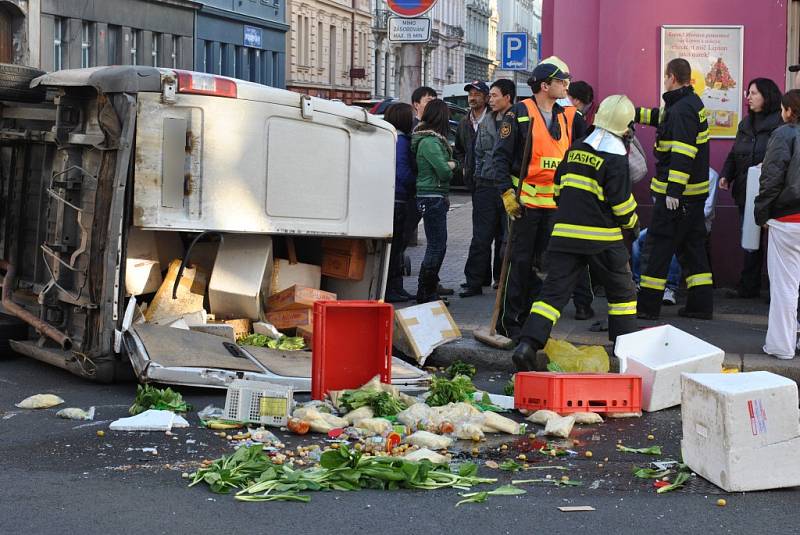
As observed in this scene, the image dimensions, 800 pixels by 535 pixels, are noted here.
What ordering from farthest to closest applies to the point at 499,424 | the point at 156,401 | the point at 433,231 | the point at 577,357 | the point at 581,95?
the point at 433,231, the point at 581,95, the point at 577,357, the point at 156,401, the point at 499,424

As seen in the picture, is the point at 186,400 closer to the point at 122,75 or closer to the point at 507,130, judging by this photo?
the point at 122,75

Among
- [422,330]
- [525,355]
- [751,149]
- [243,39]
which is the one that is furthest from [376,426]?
[243,39]

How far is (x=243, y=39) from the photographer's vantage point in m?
52.3

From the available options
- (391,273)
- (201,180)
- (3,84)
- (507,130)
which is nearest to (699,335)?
(507,130)

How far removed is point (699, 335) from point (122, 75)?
4342 mm

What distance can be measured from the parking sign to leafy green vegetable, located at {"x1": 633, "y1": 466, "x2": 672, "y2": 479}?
17184mm

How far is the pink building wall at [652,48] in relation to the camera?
11422mm

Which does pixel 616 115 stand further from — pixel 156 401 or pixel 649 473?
pixel 156 401

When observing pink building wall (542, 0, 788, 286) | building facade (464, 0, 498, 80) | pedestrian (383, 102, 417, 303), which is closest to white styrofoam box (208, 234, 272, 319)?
pedestrian (383, 102, 417, 303)

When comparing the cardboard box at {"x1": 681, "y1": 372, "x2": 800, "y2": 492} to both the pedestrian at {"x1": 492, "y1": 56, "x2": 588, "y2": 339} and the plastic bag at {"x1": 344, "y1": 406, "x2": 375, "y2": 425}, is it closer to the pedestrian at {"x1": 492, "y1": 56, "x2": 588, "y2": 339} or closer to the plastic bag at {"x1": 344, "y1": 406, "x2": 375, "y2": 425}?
the plastic bag at {"x1": 344, "y1": 406, "x2": 375, "y2": 425}

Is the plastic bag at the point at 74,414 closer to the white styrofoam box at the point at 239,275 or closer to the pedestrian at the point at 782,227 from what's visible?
the white styrofoam box at the point at 239,275

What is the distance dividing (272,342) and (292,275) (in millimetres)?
666

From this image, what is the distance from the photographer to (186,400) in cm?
767

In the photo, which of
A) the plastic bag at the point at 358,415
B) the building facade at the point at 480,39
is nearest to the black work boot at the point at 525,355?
the plastic bag at the point at 358,415
